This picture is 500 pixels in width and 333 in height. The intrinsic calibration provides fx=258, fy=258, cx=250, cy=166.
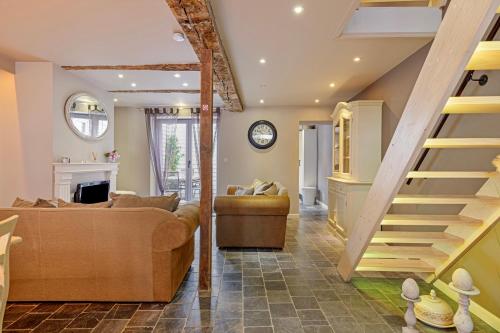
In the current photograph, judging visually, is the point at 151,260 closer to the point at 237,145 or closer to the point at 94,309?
the point at 94,309

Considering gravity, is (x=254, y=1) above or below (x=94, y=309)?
above

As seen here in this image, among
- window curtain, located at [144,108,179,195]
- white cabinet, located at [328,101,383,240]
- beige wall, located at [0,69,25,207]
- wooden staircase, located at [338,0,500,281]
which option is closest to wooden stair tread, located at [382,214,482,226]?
wooden staircase, located at [338,0,500,281]

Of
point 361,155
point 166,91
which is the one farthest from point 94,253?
point 166,91

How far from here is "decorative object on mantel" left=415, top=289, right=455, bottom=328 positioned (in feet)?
6.86

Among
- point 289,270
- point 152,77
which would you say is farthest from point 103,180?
point 289,270

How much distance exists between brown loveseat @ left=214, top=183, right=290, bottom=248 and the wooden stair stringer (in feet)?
6.24

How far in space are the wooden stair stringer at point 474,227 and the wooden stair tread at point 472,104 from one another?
2.39 ft

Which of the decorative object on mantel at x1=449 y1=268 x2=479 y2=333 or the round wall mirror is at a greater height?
Answer: the round wall mirror

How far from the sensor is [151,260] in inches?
93.4

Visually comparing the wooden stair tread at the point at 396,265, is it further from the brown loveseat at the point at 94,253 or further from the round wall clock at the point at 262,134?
the round wall clock at the point at 262,134

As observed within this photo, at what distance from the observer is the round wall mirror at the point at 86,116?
4547 mm

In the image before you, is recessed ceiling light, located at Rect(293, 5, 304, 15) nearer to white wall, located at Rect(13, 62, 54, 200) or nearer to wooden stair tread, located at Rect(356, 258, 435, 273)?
wooden stair tread, located at Rect(356, 258, 435, 273)

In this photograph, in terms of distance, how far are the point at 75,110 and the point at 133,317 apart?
13.2 ft

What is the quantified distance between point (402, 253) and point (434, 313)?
0.57m
